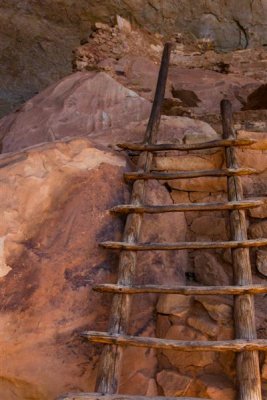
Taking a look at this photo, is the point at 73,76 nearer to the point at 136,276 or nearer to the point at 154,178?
the point at 154,178

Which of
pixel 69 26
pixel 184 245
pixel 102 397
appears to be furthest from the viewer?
pixel 69 26

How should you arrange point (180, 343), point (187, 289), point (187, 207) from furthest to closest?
1. point (187, 207)
2. point (187, 289)
3. point (180, 343)

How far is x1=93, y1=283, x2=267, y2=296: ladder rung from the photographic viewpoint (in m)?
1.71

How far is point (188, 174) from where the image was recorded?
2.37 meters

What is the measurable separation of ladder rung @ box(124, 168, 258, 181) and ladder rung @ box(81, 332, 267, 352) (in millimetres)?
995

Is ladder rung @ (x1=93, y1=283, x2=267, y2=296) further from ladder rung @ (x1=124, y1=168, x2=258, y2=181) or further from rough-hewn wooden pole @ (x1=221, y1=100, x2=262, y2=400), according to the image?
ladder rung @ (x1=124, y1=168, x2=258, y2=181)

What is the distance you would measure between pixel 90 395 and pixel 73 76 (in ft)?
11.1

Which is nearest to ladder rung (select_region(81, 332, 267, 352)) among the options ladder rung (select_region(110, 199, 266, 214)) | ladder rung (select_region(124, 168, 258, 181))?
ladder rung (select_region(110, 199, 266, 214))

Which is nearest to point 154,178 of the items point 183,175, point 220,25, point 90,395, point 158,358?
point 183,175

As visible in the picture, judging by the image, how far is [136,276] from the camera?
2.05 metres

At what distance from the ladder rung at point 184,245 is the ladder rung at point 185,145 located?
2.50ft

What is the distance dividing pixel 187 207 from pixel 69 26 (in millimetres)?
6529

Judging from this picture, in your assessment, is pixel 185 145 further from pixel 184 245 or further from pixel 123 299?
pixel 123 299

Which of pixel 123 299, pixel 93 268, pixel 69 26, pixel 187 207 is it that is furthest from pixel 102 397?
pixel 69 26
